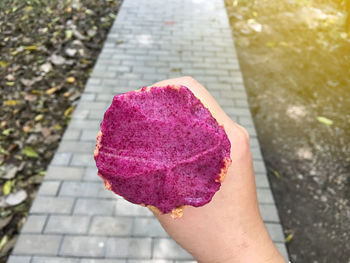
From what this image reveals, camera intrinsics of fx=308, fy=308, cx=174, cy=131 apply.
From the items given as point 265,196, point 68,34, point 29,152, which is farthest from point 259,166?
point 68,34

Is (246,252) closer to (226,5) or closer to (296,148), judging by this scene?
(296,148)

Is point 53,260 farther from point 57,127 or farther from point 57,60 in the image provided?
point 57,60

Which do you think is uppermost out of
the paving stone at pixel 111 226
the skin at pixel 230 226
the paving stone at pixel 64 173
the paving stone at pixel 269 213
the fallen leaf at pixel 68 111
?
the skin at pixel 230 226

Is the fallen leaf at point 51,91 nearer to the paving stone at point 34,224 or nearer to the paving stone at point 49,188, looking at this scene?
the paving stone at point 49,188

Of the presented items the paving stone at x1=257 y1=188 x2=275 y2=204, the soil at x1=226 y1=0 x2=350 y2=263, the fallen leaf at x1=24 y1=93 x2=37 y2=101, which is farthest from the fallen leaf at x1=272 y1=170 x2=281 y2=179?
the fallen leaf at x1=24 y1=93 x2=37 y2=101

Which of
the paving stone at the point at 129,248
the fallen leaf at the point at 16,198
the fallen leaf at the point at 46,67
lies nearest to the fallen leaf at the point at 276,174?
the paving stone at the point at 129,248
